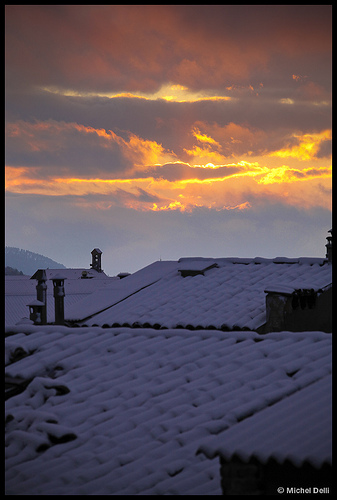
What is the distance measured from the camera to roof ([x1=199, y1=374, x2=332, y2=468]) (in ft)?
18.8

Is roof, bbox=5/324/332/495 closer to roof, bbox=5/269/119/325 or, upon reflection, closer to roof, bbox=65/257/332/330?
roof, bbox=65/257/332/330

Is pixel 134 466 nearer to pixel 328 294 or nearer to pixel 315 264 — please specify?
pixel 328 294

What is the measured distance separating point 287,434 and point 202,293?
12410 millimetres

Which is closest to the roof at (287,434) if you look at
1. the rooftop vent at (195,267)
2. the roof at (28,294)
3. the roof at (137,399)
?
the roof at (137,399)

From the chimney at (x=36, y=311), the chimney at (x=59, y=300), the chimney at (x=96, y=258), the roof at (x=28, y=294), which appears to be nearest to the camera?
the chimney at (x=59, y=300)

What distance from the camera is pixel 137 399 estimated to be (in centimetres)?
823

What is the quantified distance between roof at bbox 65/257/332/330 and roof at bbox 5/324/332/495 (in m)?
6.36

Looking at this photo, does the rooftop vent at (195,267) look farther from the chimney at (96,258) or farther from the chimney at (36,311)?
the chimney at (96,258)

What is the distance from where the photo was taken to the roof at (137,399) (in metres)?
6.76

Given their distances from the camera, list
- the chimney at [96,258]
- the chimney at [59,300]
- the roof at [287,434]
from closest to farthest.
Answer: the roof at [287,434] → the chimney at [59,300] → the chimney at [96,258]

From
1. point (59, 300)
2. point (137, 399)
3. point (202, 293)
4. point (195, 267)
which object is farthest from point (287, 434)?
point (59, 300)

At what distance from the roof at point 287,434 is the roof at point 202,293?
8457 mm

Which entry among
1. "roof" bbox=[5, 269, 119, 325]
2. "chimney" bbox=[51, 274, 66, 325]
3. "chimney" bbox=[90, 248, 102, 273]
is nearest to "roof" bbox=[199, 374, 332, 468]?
"chimney" bbox=[51, 274, 66, 325]

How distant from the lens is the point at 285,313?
15391 mm
